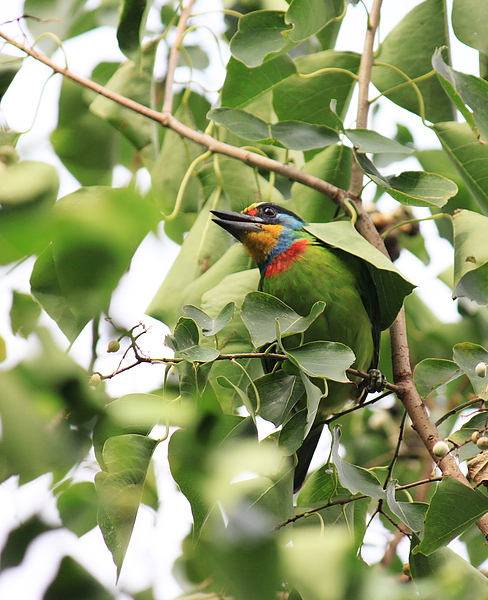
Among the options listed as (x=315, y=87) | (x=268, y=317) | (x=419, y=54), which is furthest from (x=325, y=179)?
(x=268, y=317)

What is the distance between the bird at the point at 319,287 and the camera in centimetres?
247

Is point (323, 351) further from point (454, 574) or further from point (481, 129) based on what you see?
point (454, 574)

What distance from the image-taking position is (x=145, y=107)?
2320 mm

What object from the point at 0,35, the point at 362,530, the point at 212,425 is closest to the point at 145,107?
the point at 0,35

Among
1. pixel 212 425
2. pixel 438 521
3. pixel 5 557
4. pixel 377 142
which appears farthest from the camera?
pixel 377 142

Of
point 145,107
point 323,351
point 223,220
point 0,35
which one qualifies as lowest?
point 223,220

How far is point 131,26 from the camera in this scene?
2.20 meters

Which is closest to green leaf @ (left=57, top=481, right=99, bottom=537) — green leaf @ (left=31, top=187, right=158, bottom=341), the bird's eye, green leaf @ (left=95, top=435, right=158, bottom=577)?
green leaf @ (left=31, top=187, right=158, bottom=341)

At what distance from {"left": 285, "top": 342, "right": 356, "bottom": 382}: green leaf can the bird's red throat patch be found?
110cm

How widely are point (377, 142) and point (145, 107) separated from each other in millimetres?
811

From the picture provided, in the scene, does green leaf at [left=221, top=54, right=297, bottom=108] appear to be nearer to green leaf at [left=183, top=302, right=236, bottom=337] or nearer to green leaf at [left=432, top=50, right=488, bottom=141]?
green leaf at [left=432, top=50, right=488, bottom=141]

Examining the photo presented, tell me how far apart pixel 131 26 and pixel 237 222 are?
81 centimetres

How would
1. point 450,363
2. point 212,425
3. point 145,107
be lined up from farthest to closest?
1. point 145,107
2. point 450,363
3. point 212,425

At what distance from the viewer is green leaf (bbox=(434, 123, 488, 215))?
207cm
